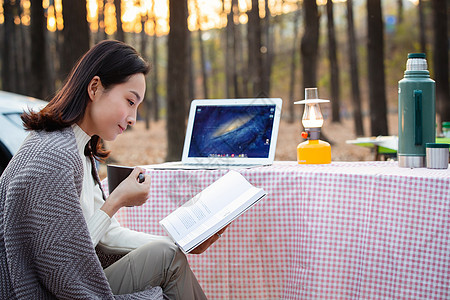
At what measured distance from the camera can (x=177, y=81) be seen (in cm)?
956

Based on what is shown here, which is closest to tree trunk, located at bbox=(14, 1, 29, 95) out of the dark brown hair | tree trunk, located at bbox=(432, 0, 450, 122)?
tree trunk, located at bbox=(432, 0, 450, 122)

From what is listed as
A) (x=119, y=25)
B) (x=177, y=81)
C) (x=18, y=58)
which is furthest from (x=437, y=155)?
(x=18, y=58)

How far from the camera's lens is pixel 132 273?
6.47 ft

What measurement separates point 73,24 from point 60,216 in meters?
6.82

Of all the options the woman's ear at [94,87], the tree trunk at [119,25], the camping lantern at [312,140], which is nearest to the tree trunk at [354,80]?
the tree trunk at [119,25]

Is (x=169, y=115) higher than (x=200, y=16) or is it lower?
lower

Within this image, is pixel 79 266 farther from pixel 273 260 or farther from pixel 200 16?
pixel 200 16

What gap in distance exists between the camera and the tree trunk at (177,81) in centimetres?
928

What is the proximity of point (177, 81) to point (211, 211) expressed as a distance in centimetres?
763

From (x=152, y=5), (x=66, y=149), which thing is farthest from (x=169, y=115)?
(x=152, y=5)

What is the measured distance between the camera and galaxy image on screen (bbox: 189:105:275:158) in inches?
110

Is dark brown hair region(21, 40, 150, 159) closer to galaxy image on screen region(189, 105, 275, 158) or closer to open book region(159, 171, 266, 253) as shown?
open book region(159, 171, 266, 253)

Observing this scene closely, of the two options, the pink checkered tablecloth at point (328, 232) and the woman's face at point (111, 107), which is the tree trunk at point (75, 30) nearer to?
the pink checkered tablecloth at point (328, 232)

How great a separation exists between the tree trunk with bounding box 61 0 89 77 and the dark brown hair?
6250 mm
